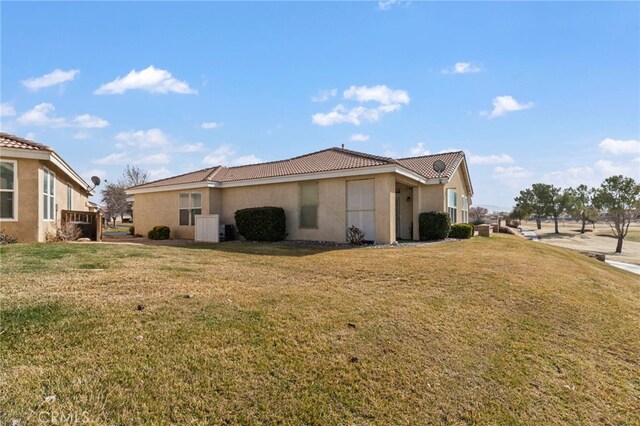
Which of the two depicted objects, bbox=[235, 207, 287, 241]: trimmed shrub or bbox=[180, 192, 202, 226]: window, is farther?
bbox=[180, 192, 202, 226]: window

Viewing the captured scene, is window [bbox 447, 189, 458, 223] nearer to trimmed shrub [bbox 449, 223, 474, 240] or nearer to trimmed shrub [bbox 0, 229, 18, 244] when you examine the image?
trimmed shrub [bbox 449, 223, 474, 240]

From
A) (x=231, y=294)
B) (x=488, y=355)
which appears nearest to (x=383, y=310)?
(x=488, y=355)

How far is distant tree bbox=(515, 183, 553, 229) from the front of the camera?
199 ft

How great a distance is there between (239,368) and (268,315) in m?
1.46

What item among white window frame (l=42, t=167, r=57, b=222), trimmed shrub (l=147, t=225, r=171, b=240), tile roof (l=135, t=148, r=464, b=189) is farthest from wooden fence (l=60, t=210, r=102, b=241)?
tile roof (l=135, t=148, r=464, b=189)

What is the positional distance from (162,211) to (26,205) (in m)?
9.41

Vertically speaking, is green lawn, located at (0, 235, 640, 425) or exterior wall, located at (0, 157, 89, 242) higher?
exterior wall, located at (0, 157, 89, 242)

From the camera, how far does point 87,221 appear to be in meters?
17.0

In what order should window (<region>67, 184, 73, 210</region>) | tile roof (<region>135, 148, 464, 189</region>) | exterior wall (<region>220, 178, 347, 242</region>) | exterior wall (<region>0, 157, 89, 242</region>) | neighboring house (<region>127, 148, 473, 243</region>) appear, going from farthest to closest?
window (<region>67, 184, 73, 210</region>) < tile roof (<region>135, 148, 464, 189</region>) < exterior wall (<region>220, 178, 347, 242</region>) < neighboring house (<region>127, 148, 473, 243</region>) < exterior wall (<region>0, 157, 89, 242</region>)

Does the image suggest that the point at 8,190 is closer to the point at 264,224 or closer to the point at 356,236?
the point at 264,224

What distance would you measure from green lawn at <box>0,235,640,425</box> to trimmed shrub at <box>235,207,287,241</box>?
8928mm

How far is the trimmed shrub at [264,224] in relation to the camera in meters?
16.6

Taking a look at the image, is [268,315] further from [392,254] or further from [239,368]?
[392,254]

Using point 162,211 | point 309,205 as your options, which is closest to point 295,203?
point 309,205
